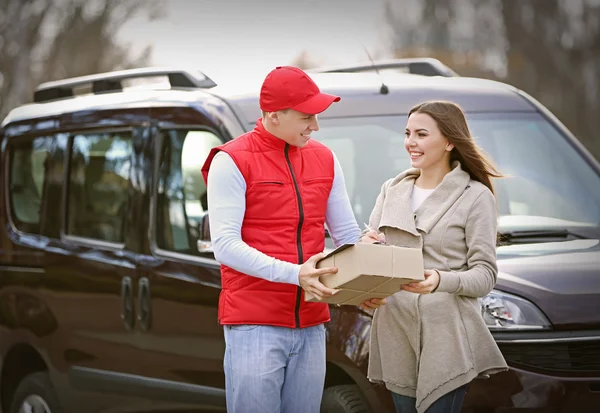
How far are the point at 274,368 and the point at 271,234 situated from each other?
45 cm

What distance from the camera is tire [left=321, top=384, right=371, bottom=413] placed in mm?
4840

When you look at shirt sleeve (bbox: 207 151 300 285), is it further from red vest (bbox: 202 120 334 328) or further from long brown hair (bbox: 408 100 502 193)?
long brown hair (bbox: 408 100 502 193)

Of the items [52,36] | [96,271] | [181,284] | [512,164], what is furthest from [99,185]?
[52,36]

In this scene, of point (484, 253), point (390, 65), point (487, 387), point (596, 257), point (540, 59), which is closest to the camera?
point (484, 253)

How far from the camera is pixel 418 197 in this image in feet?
13.5

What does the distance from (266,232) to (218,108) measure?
1964 millimetres

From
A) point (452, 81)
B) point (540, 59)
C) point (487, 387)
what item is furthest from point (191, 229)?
point (540, 59)

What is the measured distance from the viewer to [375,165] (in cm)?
553

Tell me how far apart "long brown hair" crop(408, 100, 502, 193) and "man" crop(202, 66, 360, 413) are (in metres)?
0.40

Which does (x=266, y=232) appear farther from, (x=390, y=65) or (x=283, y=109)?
(x=390, y=65)

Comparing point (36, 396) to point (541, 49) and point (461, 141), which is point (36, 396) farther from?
point (541, 49)

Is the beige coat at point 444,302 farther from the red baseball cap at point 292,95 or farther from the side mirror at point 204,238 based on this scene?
the side mirror at point 204,238

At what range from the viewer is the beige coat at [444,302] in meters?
3.90

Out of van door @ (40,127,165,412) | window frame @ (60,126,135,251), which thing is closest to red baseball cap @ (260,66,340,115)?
van door @ (40,127,165,412)
